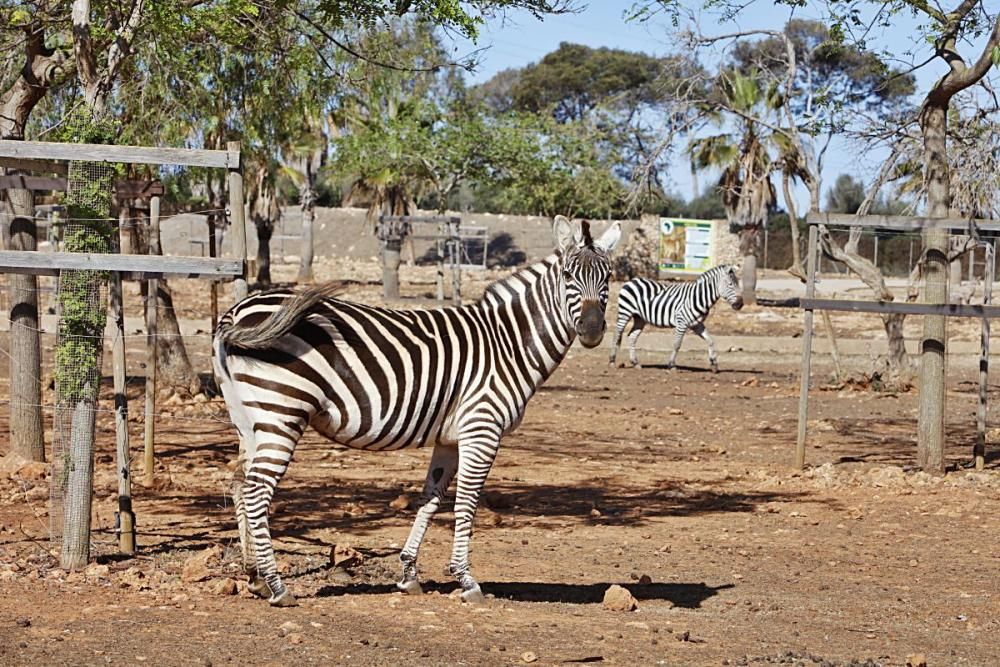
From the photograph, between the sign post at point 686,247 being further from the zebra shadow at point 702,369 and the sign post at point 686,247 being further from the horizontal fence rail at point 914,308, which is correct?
Result: the horizontal fence rail at point 914,308

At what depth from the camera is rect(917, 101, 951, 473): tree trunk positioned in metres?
12.1

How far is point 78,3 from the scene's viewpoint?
8.62m

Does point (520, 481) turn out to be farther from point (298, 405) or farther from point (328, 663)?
point (328, 663)

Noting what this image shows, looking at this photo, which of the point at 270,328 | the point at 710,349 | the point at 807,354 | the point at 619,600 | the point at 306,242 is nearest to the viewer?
the point at 270,328

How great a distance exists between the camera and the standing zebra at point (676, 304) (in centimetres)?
2286

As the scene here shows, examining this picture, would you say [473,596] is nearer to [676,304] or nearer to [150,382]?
[150,382]

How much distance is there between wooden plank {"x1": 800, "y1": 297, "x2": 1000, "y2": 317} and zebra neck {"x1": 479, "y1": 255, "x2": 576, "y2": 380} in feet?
16.4

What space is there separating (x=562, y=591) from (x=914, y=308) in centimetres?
557

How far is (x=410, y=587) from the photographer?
24.3ft

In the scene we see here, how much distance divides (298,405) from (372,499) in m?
3.92

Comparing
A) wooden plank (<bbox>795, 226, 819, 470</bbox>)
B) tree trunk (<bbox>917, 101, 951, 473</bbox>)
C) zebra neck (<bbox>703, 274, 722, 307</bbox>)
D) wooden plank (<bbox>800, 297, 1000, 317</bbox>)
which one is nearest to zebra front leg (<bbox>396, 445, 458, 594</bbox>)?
wooden plank (<bbox>800, 297, 1000, 317</bbox>)

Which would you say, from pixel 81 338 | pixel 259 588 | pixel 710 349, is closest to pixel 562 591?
pixel 259 588

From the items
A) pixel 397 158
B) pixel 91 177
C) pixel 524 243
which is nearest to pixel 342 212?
pixel 524 243

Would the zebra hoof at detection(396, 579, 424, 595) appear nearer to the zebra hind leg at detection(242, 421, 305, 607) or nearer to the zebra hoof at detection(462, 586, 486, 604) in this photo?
the zebra hoof at detection(462, 586, 486, 604)
